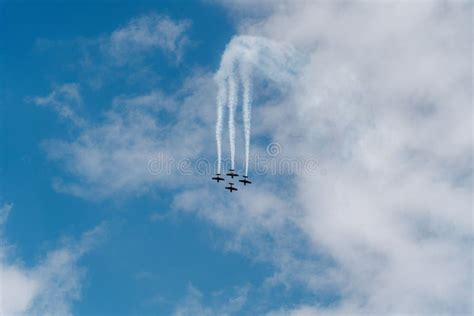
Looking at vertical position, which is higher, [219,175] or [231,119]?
[219,175]

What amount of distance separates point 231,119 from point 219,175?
2617 centimetres

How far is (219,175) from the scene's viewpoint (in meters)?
65.8

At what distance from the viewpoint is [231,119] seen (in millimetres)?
40750

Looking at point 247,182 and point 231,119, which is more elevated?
point 247,182

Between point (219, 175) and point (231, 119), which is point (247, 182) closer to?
point (219, 175)

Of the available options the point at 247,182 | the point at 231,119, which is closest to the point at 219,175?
the point at 247,182

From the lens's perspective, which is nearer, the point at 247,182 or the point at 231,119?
the point at 231,119

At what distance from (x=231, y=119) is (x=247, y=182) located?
96.2ft

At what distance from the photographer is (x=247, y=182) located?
68625mm

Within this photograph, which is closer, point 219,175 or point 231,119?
point 231,119

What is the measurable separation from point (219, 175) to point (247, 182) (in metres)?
5.98
